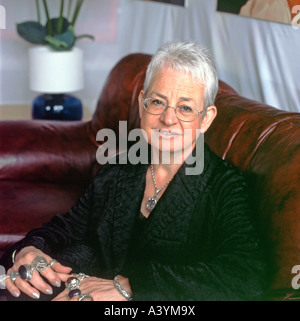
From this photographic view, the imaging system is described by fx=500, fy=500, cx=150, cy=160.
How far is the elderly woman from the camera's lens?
52.0 inches

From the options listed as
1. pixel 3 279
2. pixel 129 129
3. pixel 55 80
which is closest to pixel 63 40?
pixel 55 80

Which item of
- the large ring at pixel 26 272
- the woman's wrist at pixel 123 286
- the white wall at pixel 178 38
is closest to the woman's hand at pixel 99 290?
the woman's wrist at pixel 123 286

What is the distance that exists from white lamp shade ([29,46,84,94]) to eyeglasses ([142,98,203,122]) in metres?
2.16

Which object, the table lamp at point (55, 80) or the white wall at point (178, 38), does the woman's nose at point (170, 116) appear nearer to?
the white wall at point (178, 38)

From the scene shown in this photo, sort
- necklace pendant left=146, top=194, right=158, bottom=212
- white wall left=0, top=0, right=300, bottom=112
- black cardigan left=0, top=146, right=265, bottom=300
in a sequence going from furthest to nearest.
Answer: white wall left=0, top=0, right=300, bottom=112 → necklace pendant left=146, top=194, right=158, bottom=212 → black cardigan left=0, top=146, right=265, bottom=300

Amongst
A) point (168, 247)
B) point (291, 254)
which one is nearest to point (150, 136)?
point (168, 247)

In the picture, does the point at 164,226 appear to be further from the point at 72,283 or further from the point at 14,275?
the point at 14,275

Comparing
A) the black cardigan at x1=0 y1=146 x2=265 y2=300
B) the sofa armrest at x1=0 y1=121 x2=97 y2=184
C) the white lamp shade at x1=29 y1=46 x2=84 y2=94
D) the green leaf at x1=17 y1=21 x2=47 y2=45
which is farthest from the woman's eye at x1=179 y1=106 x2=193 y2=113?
the green leaf at x1=17 y1=21 x2=47 y2=45

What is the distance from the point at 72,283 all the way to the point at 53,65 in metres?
2.31

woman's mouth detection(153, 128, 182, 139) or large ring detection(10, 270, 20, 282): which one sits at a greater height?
woman's mouth detection(153, 128, 182, 139)

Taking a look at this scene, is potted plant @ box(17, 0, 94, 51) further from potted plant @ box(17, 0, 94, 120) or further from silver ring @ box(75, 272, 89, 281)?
silver ring @ box(75, 272, 89, 281)

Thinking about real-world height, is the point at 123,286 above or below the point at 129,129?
below

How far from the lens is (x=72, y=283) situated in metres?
1.46

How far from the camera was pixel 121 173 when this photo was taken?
162 cm
